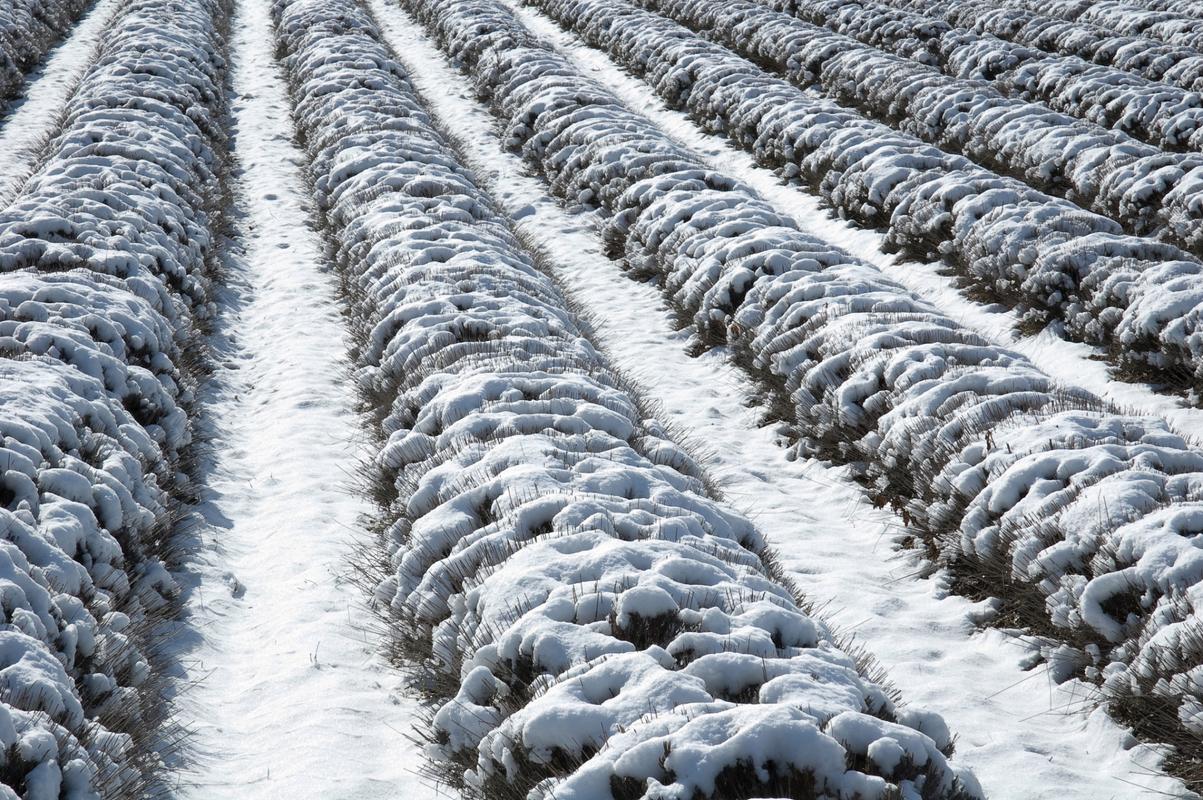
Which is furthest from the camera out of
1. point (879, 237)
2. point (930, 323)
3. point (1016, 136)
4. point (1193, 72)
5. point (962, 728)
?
point (1193, 72)

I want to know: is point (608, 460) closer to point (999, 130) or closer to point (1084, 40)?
point (999, 130)

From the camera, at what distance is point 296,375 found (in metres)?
8.75

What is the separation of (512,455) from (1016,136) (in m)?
9.89

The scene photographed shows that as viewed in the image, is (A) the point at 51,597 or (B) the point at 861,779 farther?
(A) the point at 51,597

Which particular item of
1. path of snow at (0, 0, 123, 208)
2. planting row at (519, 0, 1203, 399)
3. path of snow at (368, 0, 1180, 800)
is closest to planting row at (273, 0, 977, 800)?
path of snow at (368, 0, 1180, 800)

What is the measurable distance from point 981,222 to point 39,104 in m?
16.0

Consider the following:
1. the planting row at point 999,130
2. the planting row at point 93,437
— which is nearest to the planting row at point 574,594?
the planting row at point 93,437

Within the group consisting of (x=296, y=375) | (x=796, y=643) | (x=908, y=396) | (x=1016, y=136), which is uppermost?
(x=1016, y=136)

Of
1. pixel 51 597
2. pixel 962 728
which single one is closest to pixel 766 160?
pixel 962 728

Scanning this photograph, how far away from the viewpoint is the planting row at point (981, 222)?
25.7 ft

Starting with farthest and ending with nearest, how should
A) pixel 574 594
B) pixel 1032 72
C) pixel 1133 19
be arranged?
pixel 1133 19 < pixel 1032 72 < pixel 574 594

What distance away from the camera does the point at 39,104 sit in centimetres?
1727

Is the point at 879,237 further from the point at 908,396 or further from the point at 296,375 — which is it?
the point at 296,375

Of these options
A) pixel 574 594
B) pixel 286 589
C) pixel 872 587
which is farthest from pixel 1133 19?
pixel 286 589
